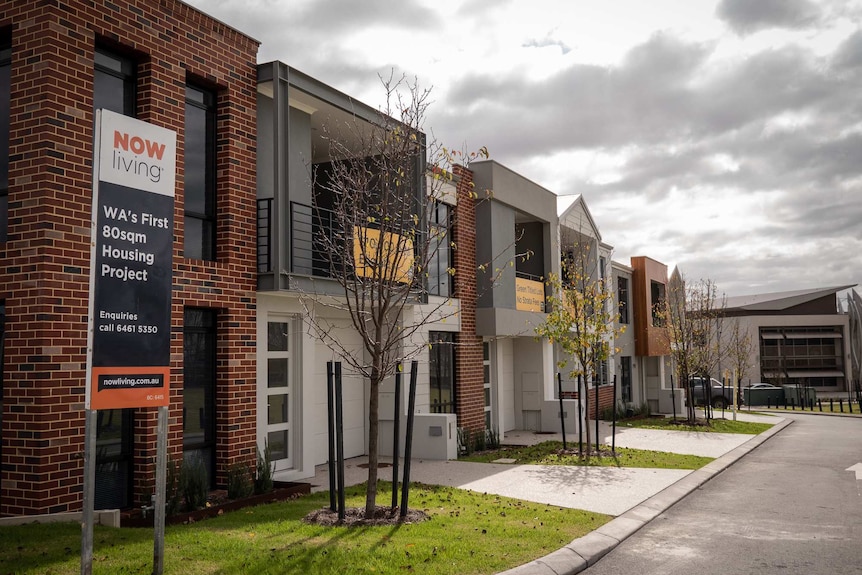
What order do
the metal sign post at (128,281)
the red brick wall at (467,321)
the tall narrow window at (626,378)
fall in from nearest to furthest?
the metal sign post at (128,281), the red brick wall at (467,321), the tall narrow window at (626,378)

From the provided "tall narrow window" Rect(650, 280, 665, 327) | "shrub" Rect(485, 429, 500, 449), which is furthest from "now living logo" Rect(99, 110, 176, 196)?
"tall narrow window" Rect(650, 280, 665, 327)

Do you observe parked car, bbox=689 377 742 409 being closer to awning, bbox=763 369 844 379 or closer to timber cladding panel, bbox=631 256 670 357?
timber cladding panel, bbox=631 256 670 357

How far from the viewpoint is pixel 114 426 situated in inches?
362

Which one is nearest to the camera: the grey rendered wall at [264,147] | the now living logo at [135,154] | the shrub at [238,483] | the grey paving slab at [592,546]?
the now living logo at [135,154]

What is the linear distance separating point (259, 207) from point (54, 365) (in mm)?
4085

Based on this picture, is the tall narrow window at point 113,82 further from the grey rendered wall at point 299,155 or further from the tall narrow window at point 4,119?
the grey rendered wall at point 299,155

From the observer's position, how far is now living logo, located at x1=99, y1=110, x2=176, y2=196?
5996mm

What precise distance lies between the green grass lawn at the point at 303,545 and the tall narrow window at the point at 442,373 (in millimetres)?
6515

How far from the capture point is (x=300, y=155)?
12.2 metres

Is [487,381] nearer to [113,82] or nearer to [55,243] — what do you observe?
[113,82]

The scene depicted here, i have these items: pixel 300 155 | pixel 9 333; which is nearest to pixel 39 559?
pixel 9 333

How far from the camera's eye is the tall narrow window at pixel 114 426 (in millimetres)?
8984

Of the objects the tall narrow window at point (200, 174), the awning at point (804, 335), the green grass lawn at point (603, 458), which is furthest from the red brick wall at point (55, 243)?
the awning at point (804, 335)

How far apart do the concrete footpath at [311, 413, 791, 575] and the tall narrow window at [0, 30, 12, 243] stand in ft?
18.6
